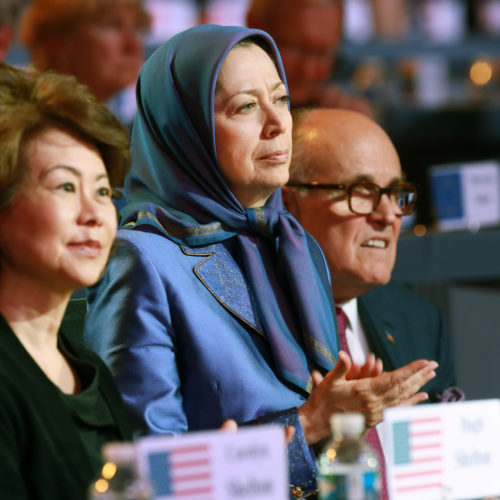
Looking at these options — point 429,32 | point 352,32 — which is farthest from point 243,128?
point 429,32

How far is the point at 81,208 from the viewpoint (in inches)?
50.1

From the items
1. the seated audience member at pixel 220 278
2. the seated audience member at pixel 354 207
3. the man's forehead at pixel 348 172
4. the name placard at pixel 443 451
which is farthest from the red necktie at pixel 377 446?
the name placard at pixel 443 451

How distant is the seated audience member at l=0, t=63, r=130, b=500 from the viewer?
119cm

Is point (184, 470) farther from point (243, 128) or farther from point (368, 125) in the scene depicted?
point (368, 125)

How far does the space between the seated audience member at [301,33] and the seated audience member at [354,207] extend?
4.90 ft

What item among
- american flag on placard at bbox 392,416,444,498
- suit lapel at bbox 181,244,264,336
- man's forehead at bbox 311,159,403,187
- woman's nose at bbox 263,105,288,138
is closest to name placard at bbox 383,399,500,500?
american flag on placard at bbox 392,416,444,498

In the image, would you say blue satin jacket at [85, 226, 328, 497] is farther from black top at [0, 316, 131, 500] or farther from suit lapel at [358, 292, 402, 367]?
suit lapel at [358, 292, 402, 367]

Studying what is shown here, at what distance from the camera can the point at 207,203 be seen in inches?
65.5

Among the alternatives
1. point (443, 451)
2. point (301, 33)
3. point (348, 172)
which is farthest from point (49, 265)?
point (301, 33)

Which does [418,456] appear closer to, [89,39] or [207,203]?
[207,203]

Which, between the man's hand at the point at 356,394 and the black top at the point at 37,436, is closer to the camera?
the black top at the point at 37,436

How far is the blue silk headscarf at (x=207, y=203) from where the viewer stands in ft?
5.38

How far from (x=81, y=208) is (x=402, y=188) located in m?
0.98

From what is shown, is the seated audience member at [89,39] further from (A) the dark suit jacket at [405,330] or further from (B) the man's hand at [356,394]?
(B) the man's hand at [356,394]
